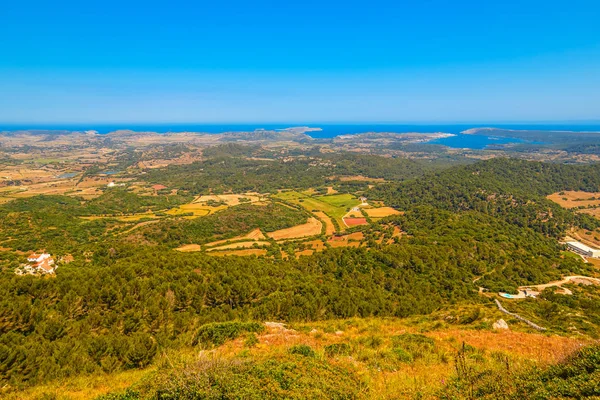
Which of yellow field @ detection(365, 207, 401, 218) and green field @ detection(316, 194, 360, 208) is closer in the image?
yellow field @ detection(365, 207, 401, 218)

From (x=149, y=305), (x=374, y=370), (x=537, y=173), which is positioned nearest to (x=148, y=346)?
(x=149, y=305)

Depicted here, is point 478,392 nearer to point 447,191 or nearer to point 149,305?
point 149,305

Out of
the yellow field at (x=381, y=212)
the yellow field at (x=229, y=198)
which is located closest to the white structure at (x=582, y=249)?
the yellow field at (x=381, y=212)

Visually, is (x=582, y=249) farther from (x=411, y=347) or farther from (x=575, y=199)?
(x=411, y=347)

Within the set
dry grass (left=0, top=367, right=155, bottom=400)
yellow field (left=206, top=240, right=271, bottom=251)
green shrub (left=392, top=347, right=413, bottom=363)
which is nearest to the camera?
dry grass (left=0, top=367, right=155, bottom=400)

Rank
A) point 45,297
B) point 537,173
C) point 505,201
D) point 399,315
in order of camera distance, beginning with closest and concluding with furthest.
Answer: point 45,297 → point 399,315 → point 505,201 → point 537,173

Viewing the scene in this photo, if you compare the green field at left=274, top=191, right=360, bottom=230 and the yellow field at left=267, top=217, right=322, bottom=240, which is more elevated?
the green field at left=274, top=191, right=360, bottom=230

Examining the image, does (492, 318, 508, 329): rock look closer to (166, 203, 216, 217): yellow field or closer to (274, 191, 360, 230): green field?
(274, 191, 360, 230): green field

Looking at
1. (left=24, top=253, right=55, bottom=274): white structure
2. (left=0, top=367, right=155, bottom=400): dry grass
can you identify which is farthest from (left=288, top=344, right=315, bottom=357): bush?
(left=24, top=253, right=55, bottom=274): white structure
